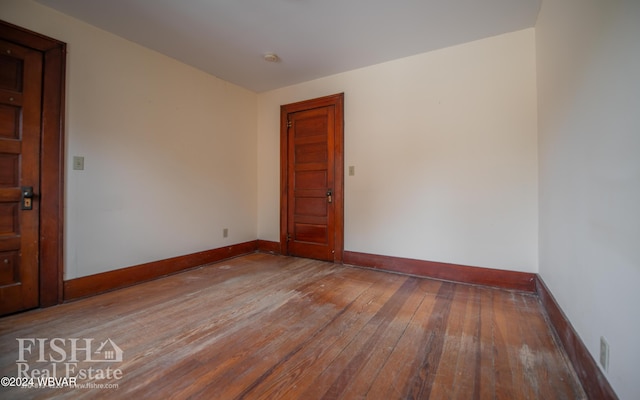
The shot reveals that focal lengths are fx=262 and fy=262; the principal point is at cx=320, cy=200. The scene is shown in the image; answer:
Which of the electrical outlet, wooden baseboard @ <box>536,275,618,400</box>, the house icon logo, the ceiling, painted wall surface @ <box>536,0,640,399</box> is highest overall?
the ceiling

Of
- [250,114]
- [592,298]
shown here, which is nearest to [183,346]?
[592,298]

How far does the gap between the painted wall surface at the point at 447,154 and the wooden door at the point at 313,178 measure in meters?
0.18

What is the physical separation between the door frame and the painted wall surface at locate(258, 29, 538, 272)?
2.89 meters

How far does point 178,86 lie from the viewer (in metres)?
3.32

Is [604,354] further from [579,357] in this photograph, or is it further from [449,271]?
[449,271]

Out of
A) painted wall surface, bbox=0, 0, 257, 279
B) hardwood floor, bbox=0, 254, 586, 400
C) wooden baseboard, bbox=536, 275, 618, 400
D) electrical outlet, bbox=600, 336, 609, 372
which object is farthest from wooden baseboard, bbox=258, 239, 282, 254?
electrical outlet, bbox=600, 336, 609, 372

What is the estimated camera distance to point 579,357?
1450 millimetres

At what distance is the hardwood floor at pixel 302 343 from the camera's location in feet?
4.48

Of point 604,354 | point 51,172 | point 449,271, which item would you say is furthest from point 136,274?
point 604,354

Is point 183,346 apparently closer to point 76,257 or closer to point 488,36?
Answer: point 76,257

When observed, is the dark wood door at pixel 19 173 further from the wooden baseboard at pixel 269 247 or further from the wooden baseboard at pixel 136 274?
the wooden baseboard at pixel 269 247

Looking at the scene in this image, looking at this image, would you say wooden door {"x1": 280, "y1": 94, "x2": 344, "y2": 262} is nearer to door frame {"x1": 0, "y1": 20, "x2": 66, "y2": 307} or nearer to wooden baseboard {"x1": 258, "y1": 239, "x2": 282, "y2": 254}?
wooden baseboard {"x1": 258, "y1": 239, "x2": 282, "y2": 254}

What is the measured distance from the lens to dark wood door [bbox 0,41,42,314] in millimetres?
2145

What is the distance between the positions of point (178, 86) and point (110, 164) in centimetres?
129
